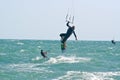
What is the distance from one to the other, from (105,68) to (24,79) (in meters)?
13.3

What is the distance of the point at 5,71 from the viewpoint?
132 ft

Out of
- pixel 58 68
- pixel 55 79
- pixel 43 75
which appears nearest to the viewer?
pixel 55 79

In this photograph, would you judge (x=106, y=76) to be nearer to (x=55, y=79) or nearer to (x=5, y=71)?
(x=55, y=79)

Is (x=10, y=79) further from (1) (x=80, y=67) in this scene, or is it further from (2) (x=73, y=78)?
(1) (x=80, y=67)

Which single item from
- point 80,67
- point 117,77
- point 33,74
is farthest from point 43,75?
point 80,67

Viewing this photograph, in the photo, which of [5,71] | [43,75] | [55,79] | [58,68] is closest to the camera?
[55,79]

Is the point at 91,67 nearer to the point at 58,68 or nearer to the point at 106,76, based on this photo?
the point at 58,68

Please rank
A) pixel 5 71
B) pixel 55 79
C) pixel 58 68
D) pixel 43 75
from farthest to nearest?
pixel 58 68 → pixel 5 71 → pixel 43 75 → pixel 55 79

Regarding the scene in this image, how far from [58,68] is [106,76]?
7.61m

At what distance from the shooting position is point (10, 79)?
35.3m

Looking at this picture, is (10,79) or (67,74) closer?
(10,79)

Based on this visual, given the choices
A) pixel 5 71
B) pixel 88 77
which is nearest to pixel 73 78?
pixel 88 77

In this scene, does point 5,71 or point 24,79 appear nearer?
point 24,79

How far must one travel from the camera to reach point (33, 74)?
38.2 metres
